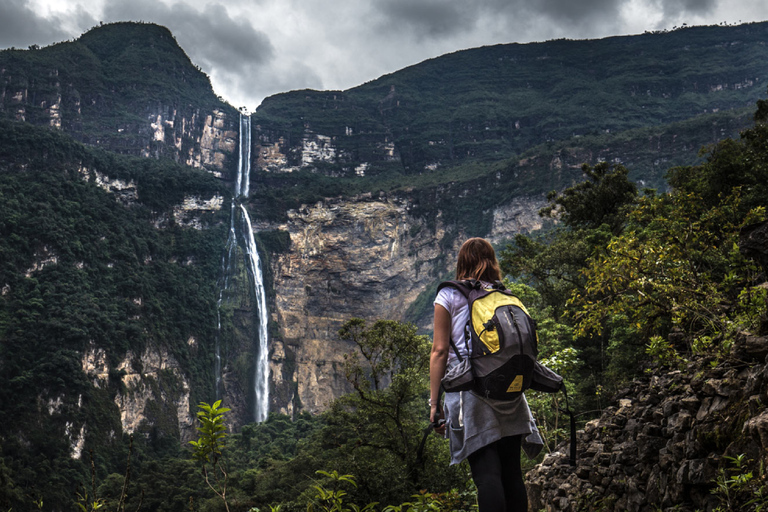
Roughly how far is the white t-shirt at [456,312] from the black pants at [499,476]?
43cm

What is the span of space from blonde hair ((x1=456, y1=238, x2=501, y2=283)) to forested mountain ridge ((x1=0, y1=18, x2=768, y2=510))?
8999 mm

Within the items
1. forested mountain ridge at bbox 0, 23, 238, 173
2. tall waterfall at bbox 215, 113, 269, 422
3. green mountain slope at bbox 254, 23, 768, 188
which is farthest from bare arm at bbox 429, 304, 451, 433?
green mountain slope at bbox 254, 23, 768, 188

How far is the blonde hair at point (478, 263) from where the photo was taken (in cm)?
245

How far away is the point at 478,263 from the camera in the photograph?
249 centimetres

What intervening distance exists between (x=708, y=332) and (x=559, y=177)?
68558 mm

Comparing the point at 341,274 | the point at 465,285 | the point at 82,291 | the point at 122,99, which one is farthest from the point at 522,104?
the point at 465,285

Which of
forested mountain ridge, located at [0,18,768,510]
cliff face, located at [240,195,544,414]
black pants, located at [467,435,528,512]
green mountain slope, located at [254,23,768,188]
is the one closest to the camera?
black pants, located at [467,435,528,512]

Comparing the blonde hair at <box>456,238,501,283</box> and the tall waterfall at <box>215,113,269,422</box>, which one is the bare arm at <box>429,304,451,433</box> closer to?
the blonde hair at <box>456,238,501,283</box>

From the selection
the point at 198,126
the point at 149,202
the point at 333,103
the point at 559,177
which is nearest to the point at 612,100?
the point at 559,177

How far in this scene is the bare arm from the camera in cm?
226

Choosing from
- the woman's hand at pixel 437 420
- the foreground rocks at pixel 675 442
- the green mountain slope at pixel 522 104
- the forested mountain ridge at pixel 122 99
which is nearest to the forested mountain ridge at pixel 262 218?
the forested mountain ridge at pixel 122 99

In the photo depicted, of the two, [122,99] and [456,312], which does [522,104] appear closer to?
[122,99]

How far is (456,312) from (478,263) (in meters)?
0.31

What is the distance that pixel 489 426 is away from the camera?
85.5 inches
